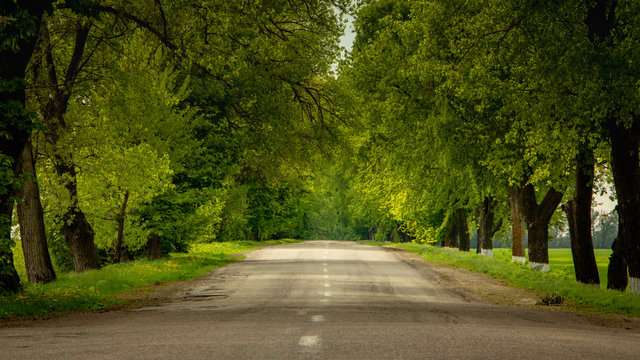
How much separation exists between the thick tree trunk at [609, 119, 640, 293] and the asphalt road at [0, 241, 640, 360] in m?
4.47

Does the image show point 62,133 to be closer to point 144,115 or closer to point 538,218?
point 144,115

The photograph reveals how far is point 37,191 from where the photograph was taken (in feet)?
66.4

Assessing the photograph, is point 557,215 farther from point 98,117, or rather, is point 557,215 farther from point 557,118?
point 98,117

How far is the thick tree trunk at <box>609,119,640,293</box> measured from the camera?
18.0m

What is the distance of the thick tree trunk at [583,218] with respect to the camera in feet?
67.1

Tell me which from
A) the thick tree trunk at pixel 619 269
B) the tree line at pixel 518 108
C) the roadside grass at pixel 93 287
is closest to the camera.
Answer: the roadside grass at pixel 93 287

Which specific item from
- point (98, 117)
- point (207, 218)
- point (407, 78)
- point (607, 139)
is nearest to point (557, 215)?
point (407, 78)

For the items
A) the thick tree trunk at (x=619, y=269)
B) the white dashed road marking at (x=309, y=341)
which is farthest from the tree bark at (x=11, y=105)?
the thick tree trunk at (x=619, y=269)

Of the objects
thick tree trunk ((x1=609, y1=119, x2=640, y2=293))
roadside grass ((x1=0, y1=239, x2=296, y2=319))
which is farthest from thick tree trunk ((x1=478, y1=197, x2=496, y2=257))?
thick tree trunk ((x1=609, y1=119, x2=640, y2=293))

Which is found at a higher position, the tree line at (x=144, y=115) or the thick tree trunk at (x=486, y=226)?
the tree line at (x=144, y=115)

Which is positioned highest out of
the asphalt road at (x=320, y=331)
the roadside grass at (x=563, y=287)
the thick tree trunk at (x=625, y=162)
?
the thick tree trunk at (x=625, y=162)

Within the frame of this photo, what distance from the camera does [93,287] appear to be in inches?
730

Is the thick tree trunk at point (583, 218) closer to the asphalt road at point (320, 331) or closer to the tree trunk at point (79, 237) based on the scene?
the asphalt road at point (320, 331)

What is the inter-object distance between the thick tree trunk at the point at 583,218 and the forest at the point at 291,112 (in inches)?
2.9
